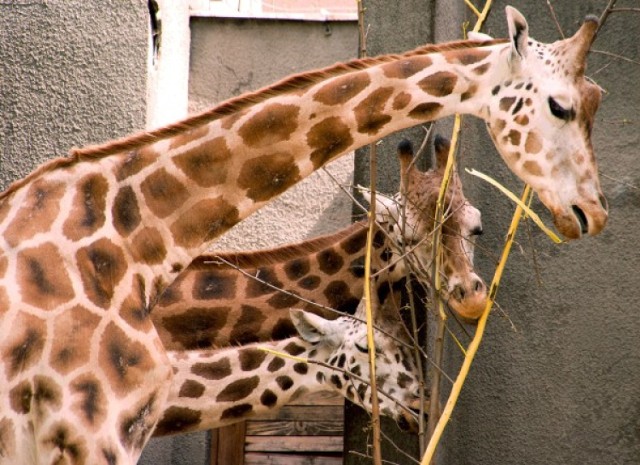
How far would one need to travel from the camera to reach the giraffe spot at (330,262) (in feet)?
17.1

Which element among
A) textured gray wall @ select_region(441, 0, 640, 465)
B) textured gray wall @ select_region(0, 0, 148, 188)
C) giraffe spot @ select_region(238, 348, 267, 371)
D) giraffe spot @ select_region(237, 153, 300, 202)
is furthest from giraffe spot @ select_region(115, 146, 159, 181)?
textured gray wall @ select_region(0, 0, 148, 188)

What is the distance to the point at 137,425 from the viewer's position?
11.3 ft

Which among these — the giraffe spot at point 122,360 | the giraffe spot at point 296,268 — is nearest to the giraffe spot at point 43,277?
the giraffe spot at point 122,360

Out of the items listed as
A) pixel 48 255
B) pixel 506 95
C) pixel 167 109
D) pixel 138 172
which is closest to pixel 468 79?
pixel 506 95

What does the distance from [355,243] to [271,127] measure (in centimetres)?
166

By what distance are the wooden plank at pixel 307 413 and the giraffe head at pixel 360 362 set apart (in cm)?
107

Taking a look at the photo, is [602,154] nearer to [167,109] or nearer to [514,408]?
[514,408]

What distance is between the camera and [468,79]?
3.74 m

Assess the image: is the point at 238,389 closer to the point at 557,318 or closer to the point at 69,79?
the point at 557,318

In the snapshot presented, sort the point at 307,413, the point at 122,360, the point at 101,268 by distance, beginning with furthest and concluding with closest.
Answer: the point at 307,413 → the point at 101,268 → the point at 122,360

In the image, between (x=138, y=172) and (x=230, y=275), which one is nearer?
(x=138, y=172)

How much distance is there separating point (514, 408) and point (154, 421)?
2.13m

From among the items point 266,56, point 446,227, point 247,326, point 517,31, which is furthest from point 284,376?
point 266,56

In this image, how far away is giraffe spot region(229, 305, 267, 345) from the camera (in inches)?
201
